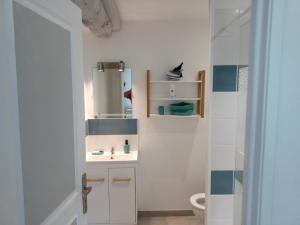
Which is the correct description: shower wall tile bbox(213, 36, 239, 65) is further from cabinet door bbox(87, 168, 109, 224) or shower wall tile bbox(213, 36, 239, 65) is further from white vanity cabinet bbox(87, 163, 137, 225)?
cabinet door bbox(87, 168, 109, 224)

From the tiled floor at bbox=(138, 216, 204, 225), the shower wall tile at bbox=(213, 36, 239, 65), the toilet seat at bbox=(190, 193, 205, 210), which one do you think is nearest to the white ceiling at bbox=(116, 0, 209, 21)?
the shower wall tile at bbox=(213, 36, 239, 65)

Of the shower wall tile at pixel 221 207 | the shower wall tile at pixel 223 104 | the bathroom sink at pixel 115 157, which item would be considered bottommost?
the shower wall tile at pixel 221 207

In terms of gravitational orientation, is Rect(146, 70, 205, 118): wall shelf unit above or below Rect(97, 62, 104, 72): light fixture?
below

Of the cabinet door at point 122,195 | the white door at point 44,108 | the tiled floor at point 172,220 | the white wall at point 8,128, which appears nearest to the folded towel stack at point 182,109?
the cabinet door at point 122,195

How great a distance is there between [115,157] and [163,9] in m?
1.75

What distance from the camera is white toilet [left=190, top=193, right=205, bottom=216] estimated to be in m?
2.48

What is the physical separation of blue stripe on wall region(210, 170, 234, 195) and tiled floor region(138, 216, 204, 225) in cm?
129

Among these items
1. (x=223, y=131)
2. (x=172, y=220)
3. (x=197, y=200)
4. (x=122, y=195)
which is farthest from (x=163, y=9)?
(x=172, y=220)

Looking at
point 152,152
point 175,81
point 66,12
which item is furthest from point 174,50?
point 66,12

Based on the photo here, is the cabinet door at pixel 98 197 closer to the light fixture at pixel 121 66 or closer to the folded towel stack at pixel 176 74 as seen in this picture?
the light fixture at pixel 121 66

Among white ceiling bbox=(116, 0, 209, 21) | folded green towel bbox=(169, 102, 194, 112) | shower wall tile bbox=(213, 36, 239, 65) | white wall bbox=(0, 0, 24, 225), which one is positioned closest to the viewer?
white wall bbox=(0, 0, 24, 225)

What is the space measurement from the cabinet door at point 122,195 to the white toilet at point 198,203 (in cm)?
68

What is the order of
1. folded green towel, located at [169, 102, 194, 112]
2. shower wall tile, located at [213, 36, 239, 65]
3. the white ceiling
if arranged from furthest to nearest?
folded green towel, located at [169, 102, 194, 112]
the white ceiling
shower wall tile, located at [213, 36, 239, 65]

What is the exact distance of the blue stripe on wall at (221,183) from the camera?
5.64 feet
